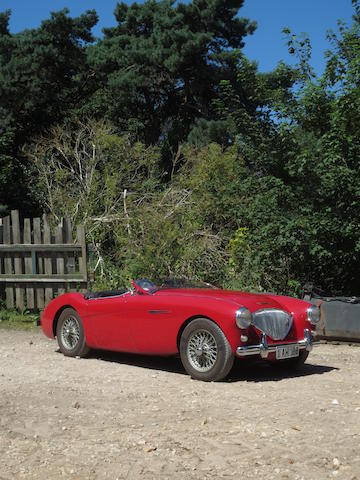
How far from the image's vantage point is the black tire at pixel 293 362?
8.12 m

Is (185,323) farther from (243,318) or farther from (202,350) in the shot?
(243,318)

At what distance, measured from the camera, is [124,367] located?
8336 mm

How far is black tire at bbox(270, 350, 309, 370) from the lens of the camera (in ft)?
26.6

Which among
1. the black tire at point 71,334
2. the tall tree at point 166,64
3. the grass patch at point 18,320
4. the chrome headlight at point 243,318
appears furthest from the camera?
the tall tree at point 166,64

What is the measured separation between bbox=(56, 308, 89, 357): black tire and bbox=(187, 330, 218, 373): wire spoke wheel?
202 cm

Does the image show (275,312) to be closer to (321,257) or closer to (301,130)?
(321,257)

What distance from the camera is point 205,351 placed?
738cm

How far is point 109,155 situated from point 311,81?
33.4ft

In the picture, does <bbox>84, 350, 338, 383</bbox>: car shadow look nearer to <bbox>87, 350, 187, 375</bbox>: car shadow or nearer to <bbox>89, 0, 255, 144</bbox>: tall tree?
<bbox>87, 350, 187, 375</bbox>: car shadow

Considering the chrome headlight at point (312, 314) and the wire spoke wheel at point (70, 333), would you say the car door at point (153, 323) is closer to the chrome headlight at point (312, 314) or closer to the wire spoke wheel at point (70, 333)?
the wire spoke wheel at point (70, 333)

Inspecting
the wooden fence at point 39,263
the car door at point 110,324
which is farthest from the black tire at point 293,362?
the wooden fence at point 39,263

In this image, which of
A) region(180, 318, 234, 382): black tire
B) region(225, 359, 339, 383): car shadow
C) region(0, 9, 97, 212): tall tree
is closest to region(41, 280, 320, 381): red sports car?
region(180, 318, 234, 382): black tire

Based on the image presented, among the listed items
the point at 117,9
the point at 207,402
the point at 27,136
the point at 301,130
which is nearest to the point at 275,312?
the point at 207,402

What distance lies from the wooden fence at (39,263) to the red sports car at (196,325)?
3.56 metres
